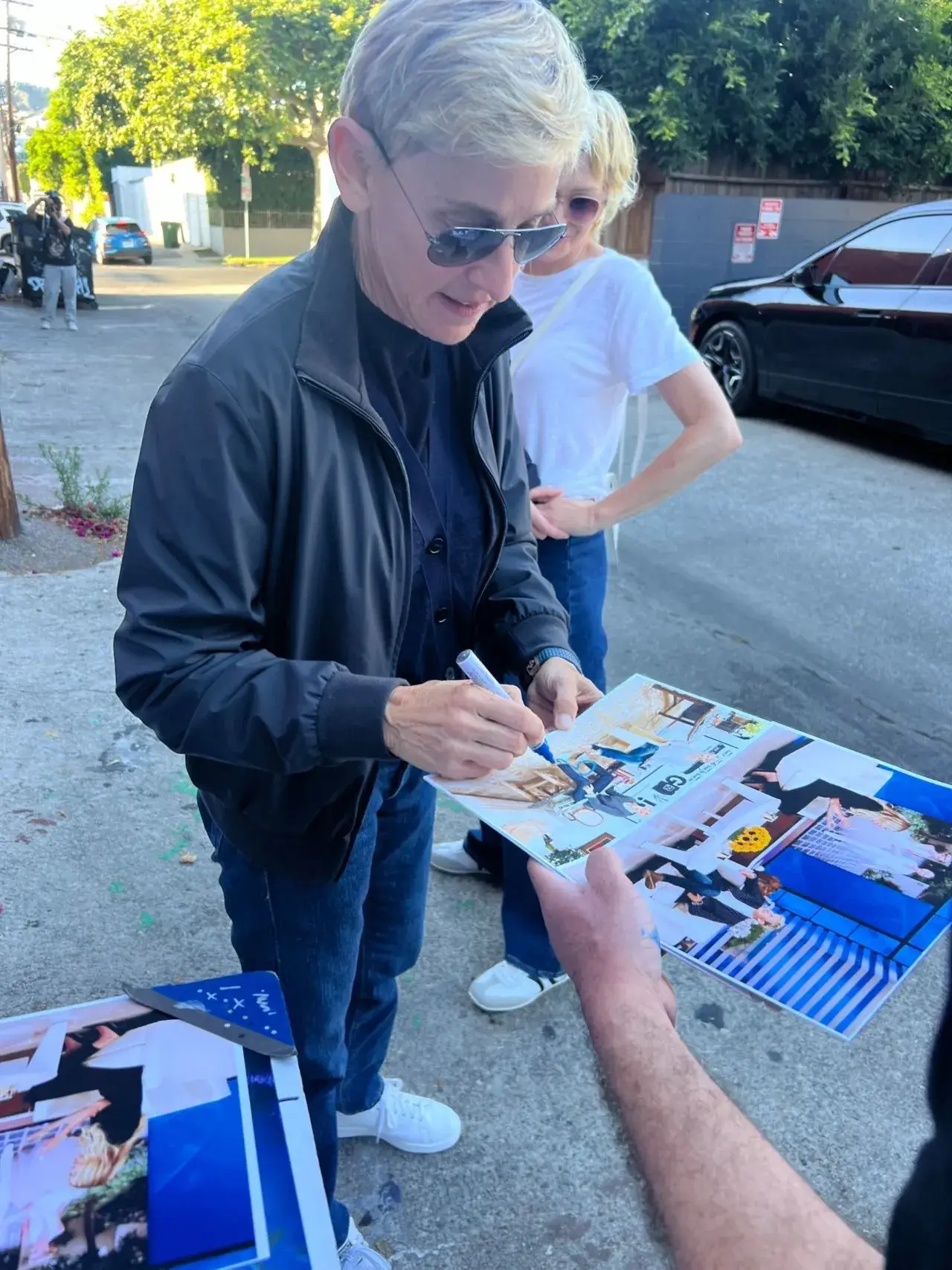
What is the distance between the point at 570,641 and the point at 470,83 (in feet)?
4.64

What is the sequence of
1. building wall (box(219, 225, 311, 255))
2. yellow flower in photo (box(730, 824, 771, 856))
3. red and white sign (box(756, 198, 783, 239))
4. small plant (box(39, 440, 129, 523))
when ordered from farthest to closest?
1. building wall (box(219, 225, 311, 255))
2. red and white sign (box(756, 198, 783, 239))
3. small plant (box(39, 440, 129, 523))
4. yellow flower in photo (box(730, 824, 771, 856))

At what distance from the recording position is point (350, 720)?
1.21 metres

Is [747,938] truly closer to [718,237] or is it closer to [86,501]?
[86,501]

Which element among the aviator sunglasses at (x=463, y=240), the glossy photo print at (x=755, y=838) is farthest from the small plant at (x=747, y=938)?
the aviator sunglasses at (x=463, y=240)

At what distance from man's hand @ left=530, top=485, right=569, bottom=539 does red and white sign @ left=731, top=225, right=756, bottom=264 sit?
12428 mm

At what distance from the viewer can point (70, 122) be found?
39125 millimetres

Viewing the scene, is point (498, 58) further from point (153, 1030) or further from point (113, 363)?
point (113, 363)

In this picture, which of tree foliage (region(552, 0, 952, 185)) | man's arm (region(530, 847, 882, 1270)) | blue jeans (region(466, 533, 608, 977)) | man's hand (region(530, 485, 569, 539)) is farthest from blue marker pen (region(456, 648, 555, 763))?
tree foliage (region(552, 0, 952, 185))

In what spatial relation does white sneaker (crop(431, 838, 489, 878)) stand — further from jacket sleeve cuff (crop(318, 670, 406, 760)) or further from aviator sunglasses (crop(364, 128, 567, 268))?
aviator sunglasses (crop(364, 128, 567, 268))

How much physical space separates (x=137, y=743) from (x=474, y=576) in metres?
2.27

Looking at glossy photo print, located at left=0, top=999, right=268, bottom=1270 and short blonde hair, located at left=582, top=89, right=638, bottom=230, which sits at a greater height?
short blonde hair, located at left=582, top=89, right=638, bottom=230

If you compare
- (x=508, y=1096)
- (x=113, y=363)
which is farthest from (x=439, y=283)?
(x=113, y=363)

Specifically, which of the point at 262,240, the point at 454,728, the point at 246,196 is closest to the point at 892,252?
the point at 454,728

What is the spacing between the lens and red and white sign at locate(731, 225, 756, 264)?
13.2m
